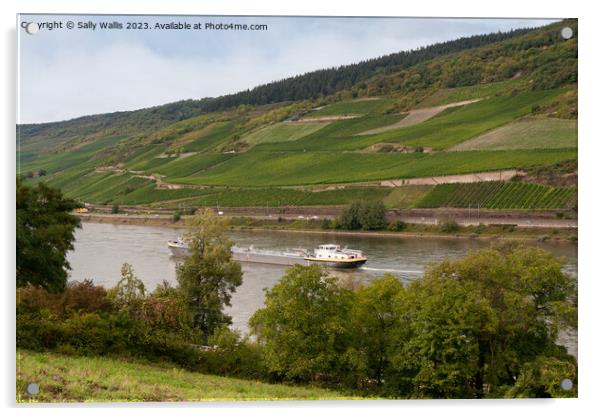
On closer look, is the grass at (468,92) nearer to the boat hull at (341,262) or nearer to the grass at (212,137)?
the boat hull at (341,262)

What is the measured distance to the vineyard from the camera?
34.6 feet

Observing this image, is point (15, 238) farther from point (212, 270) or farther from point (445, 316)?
point (445, 316)

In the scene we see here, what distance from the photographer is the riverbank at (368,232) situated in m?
10.9

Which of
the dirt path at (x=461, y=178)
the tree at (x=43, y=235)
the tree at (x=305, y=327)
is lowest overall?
the tree at (x=305, y=327)

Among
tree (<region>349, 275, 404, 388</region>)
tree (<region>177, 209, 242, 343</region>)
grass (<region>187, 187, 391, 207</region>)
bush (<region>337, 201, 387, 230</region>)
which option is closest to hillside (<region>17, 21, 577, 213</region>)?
grass (<region>187, 187, 391, 207</region>)

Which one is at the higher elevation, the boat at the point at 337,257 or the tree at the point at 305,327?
the boat at the point at 337,257

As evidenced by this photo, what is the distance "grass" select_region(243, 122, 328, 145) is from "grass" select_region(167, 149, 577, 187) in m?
0.26

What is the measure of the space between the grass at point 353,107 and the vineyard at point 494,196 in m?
1.85

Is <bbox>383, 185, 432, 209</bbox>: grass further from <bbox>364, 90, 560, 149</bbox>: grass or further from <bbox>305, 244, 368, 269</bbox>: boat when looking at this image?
<bbox>364, 90, 560, 149</bbox>: grass

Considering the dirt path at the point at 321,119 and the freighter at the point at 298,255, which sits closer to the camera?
the freighter at the point at 298,255

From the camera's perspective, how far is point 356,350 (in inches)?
369

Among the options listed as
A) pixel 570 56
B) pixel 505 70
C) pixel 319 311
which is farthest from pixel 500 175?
pixel 319 311

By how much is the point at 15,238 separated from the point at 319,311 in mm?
3742

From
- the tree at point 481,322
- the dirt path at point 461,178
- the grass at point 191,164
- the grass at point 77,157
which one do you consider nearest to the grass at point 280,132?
the grass at point 191,164
